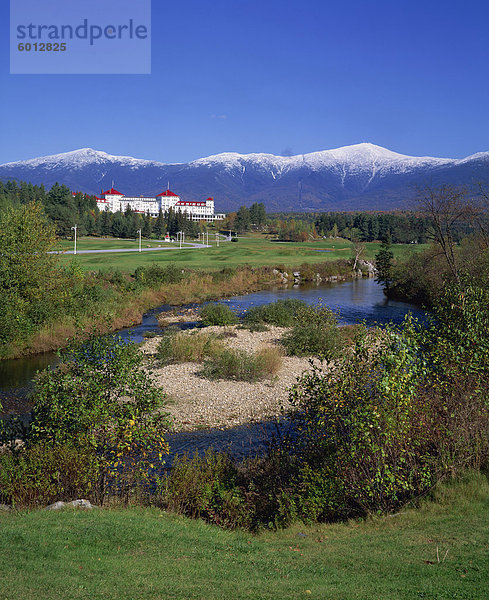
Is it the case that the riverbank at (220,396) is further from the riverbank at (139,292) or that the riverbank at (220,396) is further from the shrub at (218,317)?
the shrub at (218,317)

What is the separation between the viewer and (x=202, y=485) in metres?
12.5

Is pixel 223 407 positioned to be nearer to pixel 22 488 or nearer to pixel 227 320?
pixel 22 488

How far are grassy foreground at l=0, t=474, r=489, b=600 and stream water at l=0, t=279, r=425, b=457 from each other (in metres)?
4.18

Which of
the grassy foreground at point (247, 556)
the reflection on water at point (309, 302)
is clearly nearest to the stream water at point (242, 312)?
the reflection on water at point (309, 302)

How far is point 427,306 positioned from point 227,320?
72.7 feet

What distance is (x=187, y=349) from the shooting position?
28.4m

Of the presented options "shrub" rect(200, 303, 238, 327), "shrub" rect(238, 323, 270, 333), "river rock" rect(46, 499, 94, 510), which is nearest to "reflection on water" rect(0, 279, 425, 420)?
"shrub" rect(200, 303, 238, 327)

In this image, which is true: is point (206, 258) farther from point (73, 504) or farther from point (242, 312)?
point (73, 504)

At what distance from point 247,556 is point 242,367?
53.4ft

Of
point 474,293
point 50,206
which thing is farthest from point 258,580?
point 50,206

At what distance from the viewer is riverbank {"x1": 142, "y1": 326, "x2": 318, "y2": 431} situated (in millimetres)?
20219

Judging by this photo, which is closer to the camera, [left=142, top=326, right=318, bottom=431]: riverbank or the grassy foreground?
the grassy foreground

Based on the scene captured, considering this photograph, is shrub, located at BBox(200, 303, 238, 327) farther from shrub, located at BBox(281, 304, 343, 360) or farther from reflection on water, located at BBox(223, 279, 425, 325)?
reflection on water, located at BBox(223, 279, 425, 325)

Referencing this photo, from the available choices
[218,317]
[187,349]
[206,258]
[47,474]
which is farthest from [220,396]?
[206,258]
